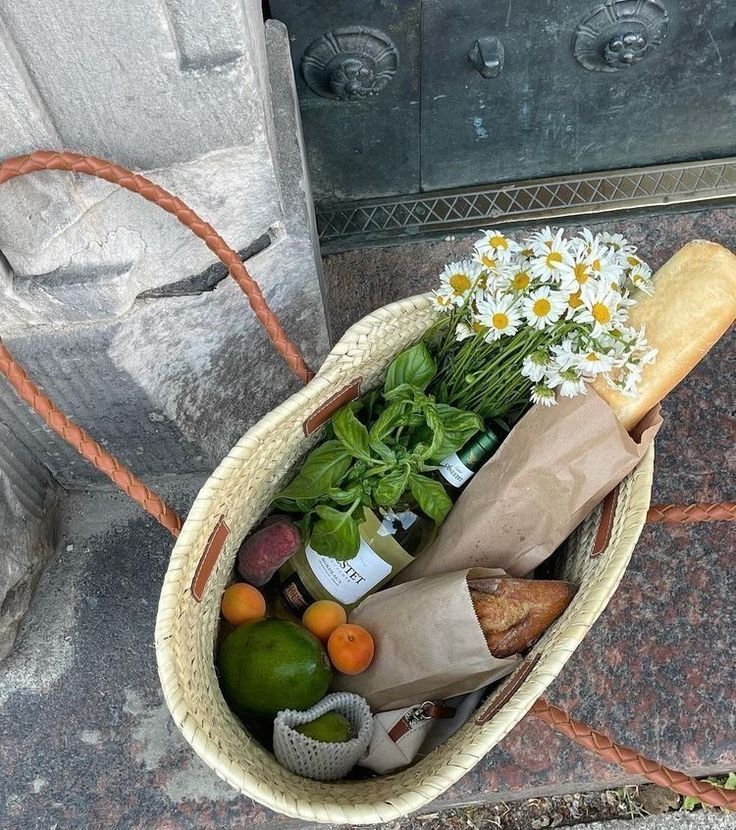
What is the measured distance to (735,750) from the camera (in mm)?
1354

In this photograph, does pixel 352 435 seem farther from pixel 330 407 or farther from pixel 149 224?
pixel 149 224

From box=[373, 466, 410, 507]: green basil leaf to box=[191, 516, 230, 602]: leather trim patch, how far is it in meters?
0.23

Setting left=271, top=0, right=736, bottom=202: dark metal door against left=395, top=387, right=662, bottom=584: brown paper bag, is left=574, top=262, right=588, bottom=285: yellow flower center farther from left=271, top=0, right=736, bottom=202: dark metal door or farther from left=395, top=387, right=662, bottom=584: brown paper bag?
left=271, top=0, right=736, bottom=202: dark metal door

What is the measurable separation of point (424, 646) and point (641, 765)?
0.31 metres

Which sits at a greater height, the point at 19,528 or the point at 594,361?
the point at 594,361

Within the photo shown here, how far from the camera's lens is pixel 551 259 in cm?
98

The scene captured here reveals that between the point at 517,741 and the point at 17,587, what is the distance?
936 mm

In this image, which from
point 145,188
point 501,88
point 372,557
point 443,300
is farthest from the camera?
point 501,88

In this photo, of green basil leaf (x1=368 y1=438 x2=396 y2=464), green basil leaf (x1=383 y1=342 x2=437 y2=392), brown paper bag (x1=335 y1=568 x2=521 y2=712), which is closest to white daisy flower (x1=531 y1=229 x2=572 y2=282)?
green basil leaf (x1=383 y1=342 x2=437 y2=392)

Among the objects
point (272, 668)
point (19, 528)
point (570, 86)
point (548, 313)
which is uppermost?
point (548, 313)

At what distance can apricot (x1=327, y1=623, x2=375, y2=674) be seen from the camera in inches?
43.3

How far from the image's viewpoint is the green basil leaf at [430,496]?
1.11m

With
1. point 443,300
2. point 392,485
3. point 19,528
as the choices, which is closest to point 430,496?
point 392,485

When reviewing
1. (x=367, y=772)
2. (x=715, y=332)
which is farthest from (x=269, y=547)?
(x=715, y=332)
